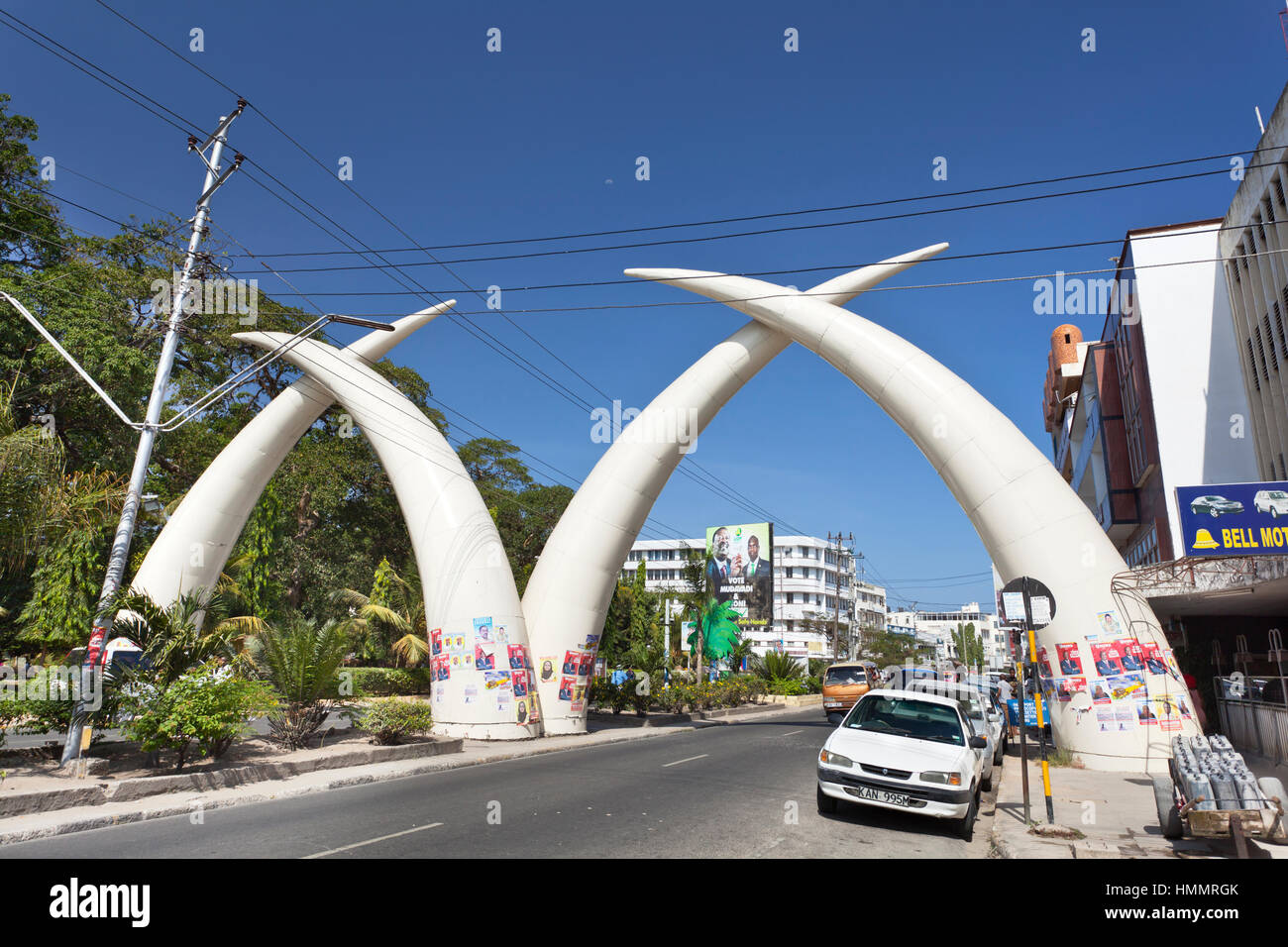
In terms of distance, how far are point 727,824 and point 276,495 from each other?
27.2 m

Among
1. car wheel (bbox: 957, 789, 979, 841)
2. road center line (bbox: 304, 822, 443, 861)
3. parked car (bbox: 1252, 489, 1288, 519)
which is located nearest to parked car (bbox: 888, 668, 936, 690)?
parked car (bbox: 1252, 489, 1288, 519)

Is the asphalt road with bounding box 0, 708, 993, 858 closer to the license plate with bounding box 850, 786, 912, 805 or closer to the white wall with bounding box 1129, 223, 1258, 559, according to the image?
the license plate with bounding box 850, 786, 912, 805

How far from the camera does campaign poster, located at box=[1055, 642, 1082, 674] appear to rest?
1577 cm

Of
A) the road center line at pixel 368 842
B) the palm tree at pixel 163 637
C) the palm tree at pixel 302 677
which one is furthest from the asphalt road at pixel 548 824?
the palm tree at pixel 163 637

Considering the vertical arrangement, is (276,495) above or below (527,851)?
above

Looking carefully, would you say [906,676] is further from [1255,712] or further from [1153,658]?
[1255,712]

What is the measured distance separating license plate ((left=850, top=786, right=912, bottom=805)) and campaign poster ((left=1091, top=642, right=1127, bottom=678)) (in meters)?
9.12

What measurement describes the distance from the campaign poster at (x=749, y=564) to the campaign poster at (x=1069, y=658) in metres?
39.1

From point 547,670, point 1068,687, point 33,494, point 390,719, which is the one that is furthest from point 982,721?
point 33,494

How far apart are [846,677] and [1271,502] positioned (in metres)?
16.7

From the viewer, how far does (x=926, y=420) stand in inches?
734

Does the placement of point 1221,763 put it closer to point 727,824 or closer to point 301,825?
point 727,824

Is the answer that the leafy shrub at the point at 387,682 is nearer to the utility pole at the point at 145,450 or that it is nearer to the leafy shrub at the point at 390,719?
the leafy shrub at the point at 390,719
